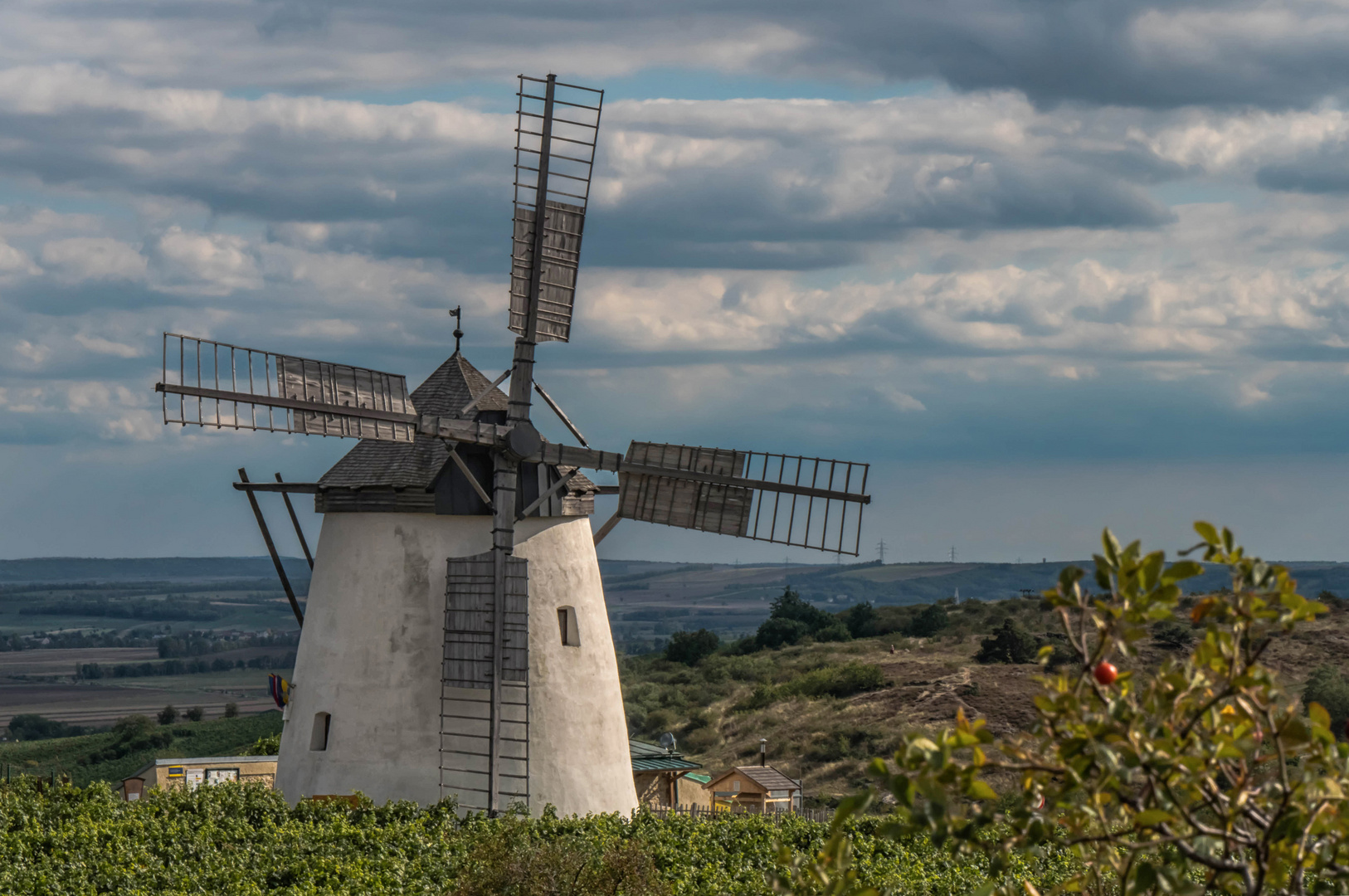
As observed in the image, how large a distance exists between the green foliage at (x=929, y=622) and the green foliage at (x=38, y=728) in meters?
68.7

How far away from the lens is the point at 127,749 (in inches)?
2677

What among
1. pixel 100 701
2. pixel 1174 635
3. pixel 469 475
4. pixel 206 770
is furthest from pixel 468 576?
pixel 100 701

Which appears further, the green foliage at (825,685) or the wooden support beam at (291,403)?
the green foliage at (825,685)

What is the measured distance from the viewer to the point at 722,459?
2189 centimetres

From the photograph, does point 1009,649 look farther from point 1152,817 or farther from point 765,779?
point 1152,817

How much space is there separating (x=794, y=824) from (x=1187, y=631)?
4306 centimetres

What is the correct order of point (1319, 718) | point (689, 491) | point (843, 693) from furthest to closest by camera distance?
point (843, 693) → point (689, 491) → point (1319, 718)

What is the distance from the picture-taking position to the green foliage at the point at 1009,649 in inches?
2336

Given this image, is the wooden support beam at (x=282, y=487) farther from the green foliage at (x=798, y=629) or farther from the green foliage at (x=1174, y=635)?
the green foliage at (x=798, y=629)

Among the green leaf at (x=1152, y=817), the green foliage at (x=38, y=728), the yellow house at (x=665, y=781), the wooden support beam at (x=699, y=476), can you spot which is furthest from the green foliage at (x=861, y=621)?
the green leaf at (x=1152, y=817)

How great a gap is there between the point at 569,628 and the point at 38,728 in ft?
368

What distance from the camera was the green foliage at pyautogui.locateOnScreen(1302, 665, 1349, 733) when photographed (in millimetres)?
46125

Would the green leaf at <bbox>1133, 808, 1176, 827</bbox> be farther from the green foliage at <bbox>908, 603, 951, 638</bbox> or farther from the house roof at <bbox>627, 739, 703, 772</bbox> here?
the green foliage at <bbox>908, 603, 951, 638</bbox>

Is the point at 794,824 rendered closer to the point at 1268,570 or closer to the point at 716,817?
the point at 716,817
